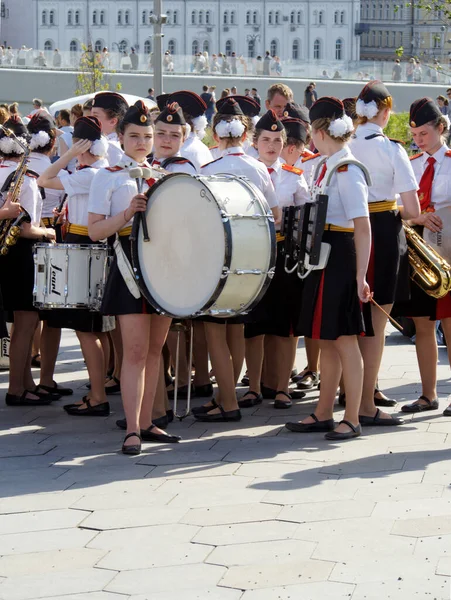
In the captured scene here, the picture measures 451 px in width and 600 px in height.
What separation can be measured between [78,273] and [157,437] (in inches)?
42.2

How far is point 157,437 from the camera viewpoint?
6.99 metres

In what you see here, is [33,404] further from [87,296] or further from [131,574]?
[131,574]

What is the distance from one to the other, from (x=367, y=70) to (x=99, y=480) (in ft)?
149

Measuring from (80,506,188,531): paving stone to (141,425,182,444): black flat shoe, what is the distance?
134 centimetres

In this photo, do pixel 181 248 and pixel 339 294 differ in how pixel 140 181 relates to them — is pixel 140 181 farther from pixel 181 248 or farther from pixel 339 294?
pixel 339 294

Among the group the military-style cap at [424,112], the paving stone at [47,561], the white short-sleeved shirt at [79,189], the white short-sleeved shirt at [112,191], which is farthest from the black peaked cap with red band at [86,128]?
the paving stone at [47,561]

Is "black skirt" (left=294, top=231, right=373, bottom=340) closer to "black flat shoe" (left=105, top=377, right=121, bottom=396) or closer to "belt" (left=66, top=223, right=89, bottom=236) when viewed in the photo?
"belt" (left=66, top=223, right=89, bottom=236)

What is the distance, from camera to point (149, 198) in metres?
6.54

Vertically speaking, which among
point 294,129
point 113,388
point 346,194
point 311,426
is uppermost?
point 294,129

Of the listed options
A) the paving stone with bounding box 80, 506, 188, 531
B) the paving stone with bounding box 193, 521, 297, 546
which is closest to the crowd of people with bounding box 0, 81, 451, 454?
the paving stone with bounding box 80, 506, 188, 531

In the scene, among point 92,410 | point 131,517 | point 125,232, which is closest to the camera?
point 131,517

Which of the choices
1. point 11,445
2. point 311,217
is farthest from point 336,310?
point 11,445

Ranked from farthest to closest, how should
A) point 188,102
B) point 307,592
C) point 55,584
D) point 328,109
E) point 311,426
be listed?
point 188,102 → point 311,426 → point 328,109 → point 55,584 → point 307,592

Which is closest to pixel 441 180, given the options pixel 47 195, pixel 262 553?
pixel 47 195
